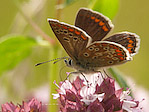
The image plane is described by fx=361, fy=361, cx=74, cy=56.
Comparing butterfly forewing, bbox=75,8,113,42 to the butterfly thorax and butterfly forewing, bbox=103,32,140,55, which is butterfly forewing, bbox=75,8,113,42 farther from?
the butterfly thorax

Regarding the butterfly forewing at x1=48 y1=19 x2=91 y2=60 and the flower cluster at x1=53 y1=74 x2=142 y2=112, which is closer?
the flower cluster at x1=53 y1=74 x2=142 y2=112

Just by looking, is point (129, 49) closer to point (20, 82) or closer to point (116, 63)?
point (116, 63)

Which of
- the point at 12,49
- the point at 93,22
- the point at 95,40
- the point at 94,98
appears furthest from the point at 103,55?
the point at 12,49

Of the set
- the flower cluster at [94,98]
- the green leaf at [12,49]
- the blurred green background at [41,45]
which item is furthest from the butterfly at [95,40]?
the green leaf at [12,49]

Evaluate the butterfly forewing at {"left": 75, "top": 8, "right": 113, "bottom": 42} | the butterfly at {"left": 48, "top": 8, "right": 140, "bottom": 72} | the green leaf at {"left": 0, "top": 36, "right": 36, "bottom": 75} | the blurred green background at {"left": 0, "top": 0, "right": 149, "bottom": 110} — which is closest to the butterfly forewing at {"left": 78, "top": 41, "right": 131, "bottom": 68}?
the butterfly at {"left": 48, "top": 8, "right": 140, "bottom": 72}

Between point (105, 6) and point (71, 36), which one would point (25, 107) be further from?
point (105, 6)

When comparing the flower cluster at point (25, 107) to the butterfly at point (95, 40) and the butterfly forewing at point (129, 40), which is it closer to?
the butterfly at point (95, 40)
